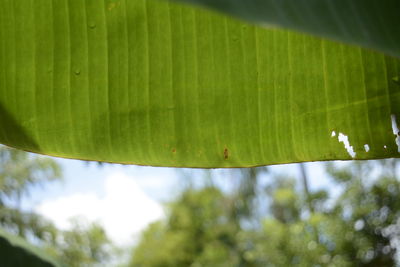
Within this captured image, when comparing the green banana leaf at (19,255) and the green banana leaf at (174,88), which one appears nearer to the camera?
the green banana leaf at (174,88)

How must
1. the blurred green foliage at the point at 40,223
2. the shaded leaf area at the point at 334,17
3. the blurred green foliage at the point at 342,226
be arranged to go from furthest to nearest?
the blurred green foliage at the point at 40,223 < the blurred green foliage at the point at 342,226 < the shaded leaf area at the point at 334,17

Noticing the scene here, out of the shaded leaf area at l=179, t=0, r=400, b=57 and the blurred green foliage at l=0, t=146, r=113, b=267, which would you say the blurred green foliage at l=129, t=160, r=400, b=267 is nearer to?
the blurred green foliage at l=0, t=146, r=113, b=267

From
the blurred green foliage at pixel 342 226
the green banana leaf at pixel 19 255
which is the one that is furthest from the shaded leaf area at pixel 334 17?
the blurred green foliage at pixel 342 226

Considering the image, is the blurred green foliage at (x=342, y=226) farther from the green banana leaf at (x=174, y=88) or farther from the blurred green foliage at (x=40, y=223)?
the green banana leaf at (x=174, y=88)

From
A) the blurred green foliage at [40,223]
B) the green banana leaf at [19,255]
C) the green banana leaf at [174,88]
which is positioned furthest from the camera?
the blurred green foliage at [40,223]

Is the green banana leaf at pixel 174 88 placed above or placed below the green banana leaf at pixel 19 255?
above

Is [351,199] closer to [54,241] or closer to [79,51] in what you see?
[54,241]

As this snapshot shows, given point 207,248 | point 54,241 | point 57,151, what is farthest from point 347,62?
point 207,248
